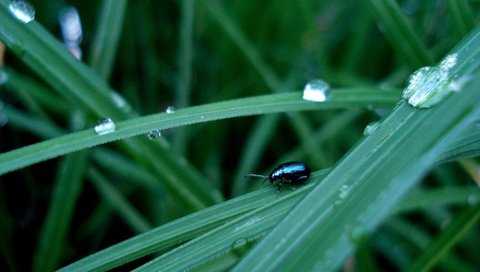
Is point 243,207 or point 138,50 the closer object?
point 243,207

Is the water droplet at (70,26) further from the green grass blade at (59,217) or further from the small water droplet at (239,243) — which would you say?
the small water droplet at (239,243)

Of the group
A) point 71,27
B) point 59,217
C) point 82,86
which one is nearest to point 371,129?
point 82,86

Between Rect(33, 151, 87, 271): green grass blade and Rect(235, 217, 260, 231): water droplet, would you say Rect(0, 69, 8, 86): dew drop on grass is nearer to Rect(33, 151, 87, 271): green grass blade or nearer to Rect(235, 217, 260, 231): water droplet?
Rect(33, 151, 87, 271): green grass blade

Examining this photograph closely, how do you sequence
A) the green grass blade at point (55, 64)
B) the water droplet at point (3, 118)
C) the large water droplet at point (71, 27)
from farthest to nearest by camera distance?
the large water droplet at point (71, 27)
the water droplet at point (3, 118)
the green grass blade at point (55, 64)

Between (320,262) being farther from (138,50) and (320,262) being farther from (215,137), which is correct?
(138,50)

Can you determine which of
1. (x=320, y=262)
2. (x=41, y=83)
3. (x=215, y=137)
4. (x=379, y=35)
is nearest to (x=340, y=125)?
(x=215, y=137)

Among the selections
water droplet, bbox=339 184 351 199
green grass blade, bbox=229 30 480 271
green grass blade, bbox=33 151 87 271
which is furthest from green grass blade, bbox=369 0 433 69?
green grass blade, bbox=33 151 87 271

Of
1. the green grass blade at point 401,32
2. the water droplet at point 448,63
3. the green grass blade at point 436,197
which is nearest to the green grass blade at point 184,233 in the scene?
the water droplet at point 448,63
